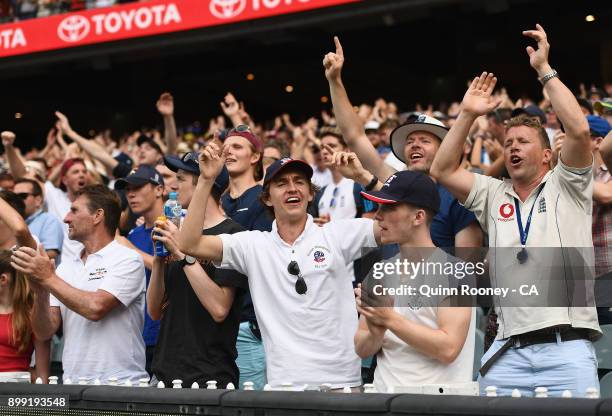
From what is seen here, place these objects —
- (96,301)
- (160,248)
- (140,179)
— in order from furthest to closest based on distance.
Answer: (140,179)
(96,301)
(160,248)

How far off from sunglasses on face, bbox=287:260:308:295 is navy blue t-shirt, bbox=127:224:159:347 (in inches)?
60.5

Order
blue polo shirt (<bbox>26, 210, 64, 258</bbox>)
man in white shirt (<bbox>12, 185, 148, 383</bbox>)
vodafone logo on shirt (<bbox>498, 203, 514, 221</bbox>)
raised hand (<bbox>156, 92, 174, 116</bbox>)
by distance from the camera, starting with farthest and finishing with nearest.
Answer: raised hand (<bbox>156, 92, 174, 116</bbox>), blue polo shirt (<bbox>26, 210, 64, 258</bbox>), man in white shirt (<bbox>12, 185, 148, 383</bbox>), vodafone logo on shirt (<bbox>498, 203, 514, 221</bbox>)

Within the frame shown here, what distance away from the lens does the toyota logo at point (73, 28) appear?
18531mm

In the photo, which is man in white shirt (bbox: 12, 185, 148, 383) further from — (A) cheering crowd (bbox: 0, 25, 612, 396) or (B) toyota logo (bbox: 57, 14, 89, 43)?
(B) toyota logo (bbox: 57, 14, 89, 43)

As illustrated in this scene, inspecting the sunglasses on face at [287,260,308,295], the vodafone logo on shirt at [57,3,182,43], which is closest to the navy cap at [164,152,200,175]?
the sunglasses on face at [287,260,308,295]

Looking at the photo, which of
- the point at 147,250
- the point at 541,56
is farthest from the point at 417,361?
the point at 147,250

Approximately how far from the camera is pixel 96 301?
4.65 m

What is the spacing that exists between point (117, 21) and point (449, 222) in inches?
582

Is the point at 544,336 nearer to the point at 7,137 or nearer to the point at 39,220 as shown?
the point at 39,220

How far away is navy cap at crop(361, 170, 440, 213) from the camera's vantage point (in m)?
3.65

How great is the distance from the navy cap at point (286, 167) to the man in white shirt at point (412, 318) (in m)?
0.62

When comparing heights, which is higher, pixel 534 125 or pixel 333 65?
pixel 333 65

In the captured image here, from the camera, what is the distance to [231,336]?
14.4 feet

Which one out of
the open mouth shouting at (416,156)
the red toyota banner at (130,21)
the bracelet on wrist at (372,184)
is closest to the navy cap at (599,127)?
the open mouth shouting at (416,156)
